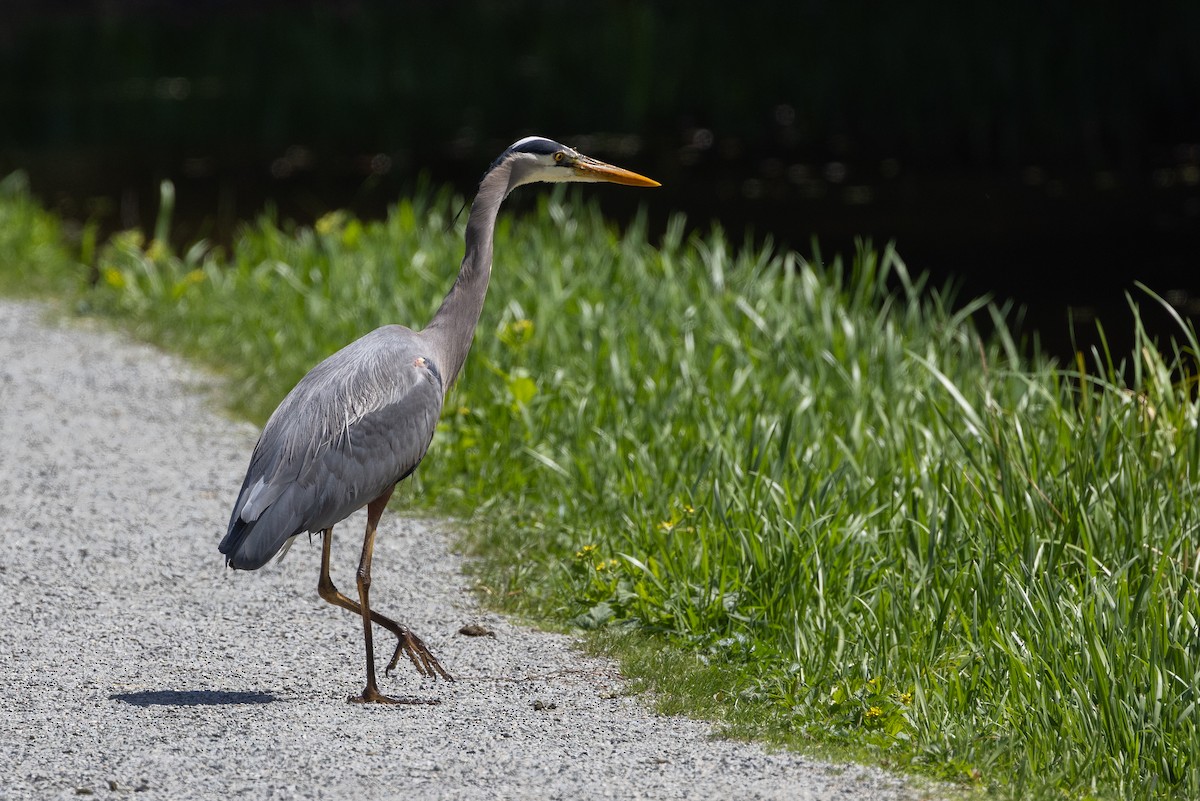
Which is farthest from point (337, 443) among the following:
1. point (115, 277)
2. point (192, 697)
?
point (115, 277)

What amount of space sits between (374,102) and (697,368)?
13.7 m

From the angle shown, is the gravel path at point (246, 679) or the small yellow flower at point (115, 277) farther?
the small yellow flower at point (115, 277)

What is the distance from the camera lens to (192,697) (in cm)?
460

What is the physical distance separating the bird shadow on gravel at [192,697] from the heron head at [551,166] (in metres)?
1.85

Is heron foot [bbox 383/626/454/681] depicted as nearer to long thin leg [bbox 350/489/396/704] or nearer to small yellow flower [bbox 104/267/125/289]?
long thin leg [bbox 350/489/396/704]

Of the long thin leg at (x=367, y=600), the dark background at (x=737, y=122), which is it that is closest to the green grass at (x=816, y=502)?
the long thin leg at (x=367, y=600)

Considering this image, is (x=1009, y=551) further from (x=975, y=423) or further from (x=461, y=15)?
(x=461, y=15)

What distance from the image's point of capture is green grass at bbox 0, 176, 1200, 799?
430 centimetres

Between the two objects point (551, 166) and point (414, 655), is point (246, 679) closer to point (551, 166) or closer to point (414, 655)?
point (414, 655)

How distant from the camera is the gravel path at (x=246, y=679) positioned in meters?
3.98

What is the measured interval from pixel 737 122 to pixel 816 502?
12.8 m

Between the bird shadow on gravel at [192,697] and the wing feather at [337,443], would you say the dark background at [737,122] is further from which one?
the bird shadow on gravel at [192,697]

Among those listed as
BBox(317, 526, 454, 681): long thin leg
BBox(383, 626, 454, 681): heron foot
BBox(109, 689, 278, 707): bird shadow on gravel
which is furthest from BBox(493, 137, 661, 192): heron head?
BBox(109, 689, 278, 707): bird shadow on gravel

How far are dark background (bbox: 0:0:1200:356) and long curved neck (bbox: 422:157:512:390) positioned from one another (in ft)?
17.9
